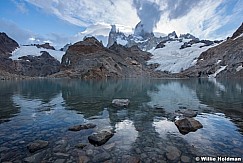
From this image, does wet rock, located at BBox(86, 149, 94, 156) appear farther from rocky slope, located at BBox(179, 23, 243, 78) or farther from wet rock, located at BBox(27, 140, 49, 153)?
rocky slope, located at BBox(179, 23, 243, 78)

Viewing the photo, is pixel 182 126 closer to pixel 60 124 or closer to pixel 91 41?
pixel 60 124

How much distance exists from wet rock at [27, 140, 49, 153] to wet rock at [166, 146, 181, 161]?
6585 mm

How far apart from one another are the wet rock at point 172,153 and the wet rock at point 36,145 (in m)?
6.59

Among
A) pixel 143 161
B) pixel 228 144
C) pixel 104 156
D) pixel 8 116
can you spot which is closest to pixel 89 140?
pixel 104 156

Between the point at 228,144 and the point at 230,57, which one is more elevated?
the point at 230,57

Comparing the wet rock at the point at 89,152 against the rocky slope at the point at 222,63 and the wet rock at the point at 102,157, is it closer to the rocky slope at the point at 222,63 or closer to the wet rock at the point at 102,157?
the wet rock at the point at 102,157

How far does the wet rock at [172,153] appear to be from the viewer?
10.8 meters

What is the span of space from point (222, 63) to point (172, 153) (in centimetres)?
16063

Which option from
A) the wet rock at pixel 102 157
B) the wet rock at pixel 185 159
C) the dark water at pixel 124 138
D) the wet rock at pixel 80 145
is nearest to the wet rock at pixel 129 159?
the dark water at pixel 124 138

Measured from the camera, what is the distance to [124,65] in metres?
164

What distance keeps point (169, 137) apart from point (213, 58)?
17442 centimetres

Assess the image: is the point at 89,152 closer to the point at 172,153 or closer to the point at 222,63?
the point at 172,153

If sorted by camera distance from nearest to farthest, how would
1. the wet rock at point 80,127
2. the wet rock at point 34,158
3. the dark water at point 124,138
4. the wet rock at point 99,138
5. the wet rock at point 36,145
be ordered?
the wet rock at point 34,158 < the dark water at point 124,138 < the wet rock at point 36,145 < the wet rock at point 99,138 < the wet rock at point 80,127

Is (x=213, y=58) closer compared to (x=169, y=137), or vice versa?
(x=169, y=137)
